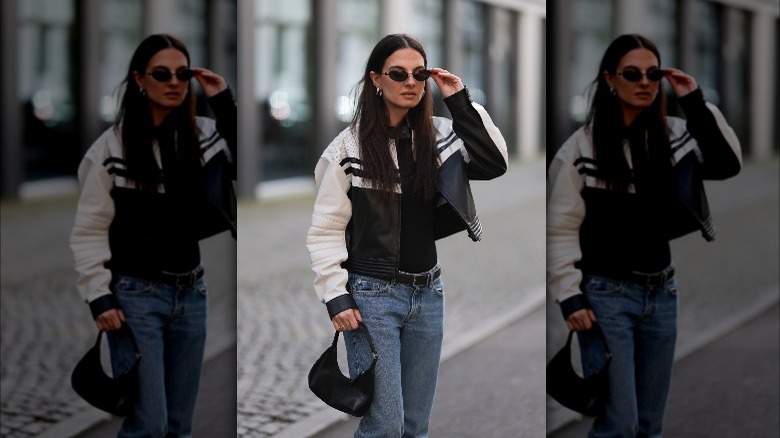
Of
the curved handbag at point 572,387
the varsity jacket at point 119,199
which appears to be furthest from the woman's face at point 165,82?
the curved handbag at point 572,387

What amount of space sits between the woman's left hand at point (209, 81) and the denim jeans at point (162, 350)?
86cm

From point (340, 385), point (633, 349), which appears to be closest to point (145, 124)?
point (340, 385)

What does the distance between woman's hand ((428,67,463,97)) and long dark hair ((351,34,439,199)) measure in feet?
0.17

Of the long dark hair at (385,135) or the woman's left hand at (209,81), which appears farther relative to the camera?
the woman's left hand at (209,81)

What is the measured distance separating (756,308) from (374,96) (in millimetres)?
2266

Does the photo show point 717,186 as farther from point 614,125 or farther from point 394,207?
point 394,207

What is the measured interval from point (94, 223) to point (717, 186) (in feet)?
9.37

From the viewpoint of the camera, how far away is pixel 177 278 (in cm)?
473

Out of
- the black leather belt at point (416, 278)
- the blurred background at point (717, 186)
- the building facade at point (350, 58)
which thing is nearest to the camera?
the black leather belt at point (416, 278)

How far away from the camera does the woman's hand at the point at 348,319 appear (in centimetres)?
419

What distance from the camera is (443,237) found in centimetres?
439

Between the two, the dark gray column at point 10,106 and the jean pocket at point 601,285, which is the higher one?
the dark gray column at point 10,106

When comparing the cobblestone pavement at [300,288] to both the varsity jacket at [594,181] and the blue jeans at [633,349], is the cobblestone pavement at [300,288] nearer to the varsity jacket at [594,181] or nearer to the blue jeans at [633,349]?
the varsity jacket at [594,181]

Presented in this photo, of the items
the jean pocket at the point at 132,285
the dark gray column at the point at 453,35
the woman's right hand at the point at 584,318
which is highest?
the dark gray column at the point at 453,35
